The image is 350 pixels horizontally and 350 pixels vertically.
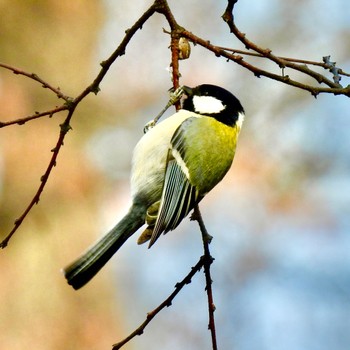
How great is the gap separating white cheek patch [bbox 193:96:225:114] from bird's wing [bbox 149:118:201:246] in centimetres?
10

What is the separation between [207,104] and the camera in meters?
1.67

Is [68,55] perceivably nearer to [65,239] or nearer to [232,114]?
[65,239]

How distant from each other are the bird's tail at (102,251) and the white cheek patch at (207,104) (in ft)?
1.00

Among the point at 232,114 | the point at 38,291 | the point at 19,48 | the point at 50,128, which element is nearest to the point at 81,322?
the point at 38,291

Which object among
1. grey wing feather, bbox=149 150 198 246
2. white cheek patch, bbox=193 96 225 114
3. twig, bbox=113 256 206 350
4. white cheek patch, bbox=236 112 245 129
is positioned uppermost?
white cheek patch, bbox=236 112 245 129

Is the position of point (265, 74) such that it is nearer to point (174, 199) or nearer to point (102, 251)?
point (174, 199)

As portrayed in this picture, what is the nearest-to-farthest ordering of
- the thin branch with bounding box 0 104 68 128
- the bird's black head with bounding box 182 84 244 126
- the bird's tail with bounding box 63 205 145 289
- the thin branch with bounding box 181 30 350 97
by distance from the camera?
the thin branch with bounding box 181 30 350 97
the thin branch with bounding box 0 104 68 128
the bird's tail with bounding box 63 205 145 289
the bird's black head with bounding box 182 84 244 126

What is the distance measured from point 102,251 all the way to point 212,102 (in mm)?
462

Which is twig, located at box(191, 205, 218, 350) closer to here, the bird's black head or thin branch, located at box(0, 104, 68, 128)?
thin branch, located at box(0, 104, 68, 128)

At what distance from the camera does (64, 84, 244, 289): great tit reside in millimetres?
1391

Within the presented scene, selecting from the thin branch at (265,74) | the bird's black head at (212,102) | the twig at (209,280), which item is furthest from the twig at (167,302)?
the bird's black head at (212,102)

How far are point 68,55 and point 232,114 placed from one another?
8.07 ft

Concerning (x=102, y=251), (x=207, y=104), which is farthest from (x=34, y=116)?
(x=207, y=104)

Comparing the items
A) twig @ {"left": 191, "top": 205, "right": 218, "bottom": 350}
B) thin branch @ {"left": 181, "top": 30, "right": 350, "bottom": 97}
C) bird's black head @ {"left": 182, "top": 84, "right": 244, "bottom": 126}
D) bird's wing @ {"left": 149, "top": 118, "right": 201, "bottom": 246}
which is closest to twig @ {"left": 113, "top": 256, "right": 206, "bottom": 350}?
twig @ {"left": 191, "top": 205, "right": 218, "bottom": 350}
